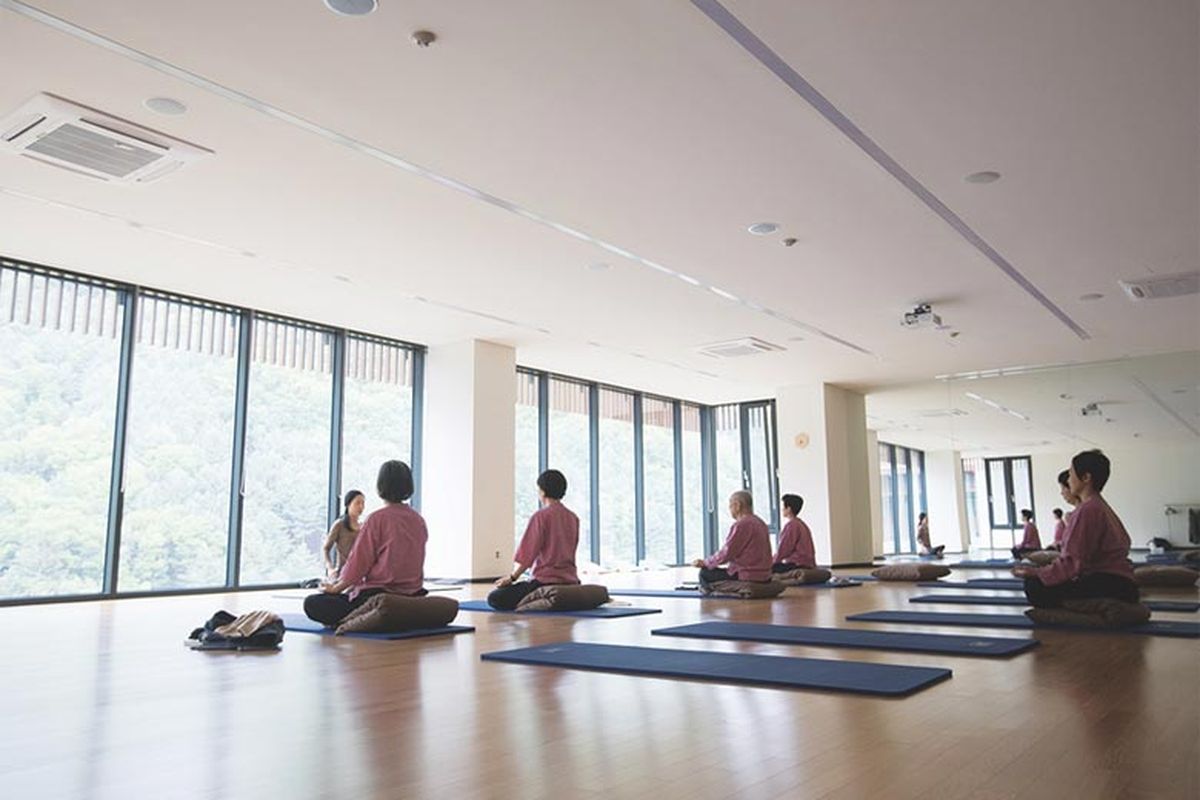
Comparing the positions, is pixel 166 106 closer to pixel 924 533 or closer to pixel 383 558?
pixel 383 558

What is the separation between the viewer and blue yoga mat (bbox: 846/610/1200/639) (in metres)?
4.37

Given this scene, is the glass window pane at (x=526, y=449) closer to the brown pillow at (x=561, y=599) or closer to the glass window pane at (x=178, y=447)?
the glass window pane at (x=178, y=447)

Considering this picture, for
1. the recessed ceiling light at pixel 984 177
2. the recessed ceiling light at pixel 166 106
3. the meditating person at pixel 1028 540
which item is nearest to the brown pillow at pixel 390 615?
the recessed ceiling light at pixel 166 106

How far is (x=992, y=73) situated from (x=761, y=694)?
296 cm


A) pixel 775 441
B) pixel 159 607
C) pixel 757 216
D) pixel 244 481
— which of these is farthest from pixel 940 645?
pixel 775 441

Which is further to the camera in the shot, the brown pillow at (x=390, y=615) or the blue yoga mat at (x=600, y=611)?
the blue yoga mat at (x=600, y=611)

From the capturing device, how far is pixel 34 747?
2195 mm

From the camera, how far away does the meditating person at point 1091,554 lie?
4.55 m

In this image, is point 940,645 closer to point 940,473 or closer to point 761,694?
point 761,694

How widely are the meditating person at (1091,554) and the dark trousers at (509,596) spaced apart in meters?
3.10

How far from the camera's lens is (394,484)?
15.5 ft

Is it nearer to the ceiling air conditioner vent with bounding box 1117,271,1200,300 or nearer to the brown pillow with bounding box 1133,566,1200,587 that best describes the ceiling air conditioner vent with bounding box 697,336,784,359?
the ceiling air conditioner vent with bounding box 1117,271,1200,300

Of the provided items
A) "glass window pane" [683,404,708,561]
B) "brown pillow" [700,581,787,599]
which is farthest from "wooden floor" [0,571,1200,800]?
"glass window pane" [683,404,708,561]

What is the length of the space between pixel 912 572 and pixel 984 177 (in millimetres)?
5022
